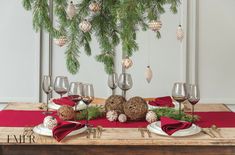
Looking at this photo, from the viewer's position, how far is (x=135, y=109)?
2010 mm

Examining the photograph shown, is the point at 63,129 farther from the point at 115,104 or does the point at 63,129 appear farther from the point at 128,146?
the point at 115,104

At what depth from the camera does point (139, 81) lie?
361 centimetres

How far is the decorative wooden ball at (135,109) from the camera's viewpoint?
2.01 m

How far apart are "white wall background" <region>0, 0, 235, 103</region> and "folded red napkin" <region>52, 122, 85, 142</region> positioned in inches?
71.7

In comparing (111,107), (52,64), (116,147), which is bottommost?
(116,147)

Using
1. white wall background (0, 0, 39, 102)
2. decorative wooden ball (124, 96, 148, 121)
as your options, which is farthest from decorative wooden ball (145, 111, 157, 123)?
white wall background (0, 0, 39, 102)

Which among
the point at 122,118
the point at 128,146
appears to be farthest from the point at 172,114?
the point at 128,146

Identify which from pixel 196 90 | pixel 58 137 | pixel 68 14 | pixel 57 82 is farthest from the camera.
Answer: pixel 57 82

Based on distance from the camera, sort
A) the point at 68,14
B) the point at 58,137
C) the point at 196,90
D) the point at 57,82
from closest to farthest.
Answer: the point at 58,137
the point at 68,14
the point at 196,90
the point at 57,82

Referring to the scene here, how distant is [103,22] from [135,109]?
45 cm

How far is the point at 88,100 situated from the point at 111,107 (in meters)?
0.19

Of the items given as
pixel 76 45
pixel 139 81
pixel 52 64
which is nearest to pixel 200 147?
pixel 76 45

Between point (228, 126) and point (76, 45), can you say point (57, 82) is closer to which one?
point (76, 45)

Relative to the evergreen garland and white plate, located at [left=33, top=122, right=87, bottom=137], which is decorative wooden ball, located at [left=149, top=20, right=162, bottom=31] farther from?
white plate, located at [left=33, top=122, right=87, bottom=137]
